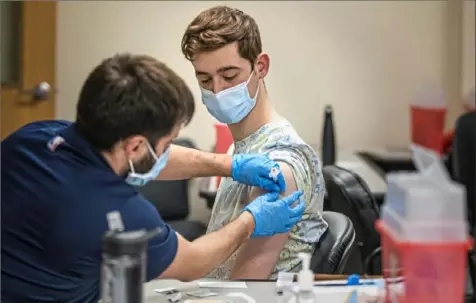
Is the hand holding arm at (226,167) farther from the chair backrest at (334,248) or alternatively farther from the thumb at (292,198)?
the chair backrest at (334,248)

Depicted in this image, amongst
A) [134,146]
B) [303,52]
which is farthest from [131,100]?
[303,52]

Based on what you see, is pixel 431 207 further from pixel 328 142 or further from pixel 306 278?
pixel 328 142

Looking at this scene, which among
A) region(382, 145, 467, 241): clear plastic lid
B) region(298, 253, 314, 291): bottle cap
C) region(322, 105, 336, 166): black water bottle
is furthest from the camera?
region(322, 105, 336, 166): black water bottle

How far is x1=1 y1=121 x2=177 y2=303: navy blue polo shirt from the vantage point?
3.51 ft

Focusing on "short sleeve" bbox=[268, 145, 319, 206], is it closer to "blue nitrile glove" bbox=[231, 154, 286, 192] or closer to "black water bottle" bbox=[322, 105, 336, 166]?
"blue nitrile glove" bbox=[231, 154, 286, 192]

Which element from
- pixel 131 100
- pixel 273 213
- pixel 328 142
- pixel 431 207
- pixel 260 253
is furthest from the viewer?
pixel 328 142

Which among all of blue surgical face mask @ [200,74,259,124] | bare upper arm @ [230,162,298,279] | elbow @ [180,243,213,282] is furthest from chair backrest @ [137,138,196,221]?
elbow @ [180,243,213,282]

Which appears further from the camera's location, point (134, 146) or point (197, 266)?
point (197, 266)

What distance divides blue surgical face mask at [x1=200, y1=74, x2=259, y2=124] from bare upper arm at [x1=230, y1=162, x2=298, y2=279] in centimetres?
17

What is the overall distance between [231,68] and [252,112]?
5.4 inches

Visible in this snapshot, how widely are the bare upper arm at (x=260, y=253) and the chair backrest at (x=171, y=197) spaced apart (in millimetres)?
1565

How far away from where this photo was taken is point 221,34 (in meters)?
1.50

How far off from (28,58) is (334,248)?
201cm

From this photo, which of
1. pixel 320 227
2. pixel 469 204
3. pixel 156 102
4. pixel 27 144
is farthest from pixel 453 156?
pixel 27 144
